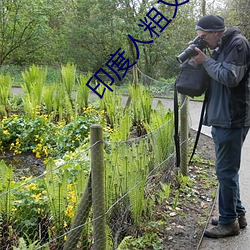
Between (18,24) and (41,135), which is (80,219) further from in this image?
(18,24)

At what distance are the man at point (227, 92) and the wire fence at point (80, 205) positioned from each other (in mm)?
691

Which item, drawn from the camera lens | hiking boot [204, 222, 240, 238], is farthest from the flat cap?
hiking boot [204, 222, 240, 238]

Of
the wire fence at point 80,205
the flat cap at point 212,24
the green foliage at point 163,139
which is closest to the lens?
the wire fence at point 80,205

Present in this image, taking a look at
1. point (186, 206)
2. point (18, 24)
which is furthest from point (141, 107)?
point (18, 24)

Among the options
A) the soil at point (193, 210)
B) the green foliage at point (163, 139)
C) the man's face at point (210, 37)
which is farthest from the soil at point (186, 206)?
the man's face at point (210, 37)

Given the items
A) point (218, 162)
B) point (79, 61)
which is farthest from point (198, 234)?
point (79, 61)

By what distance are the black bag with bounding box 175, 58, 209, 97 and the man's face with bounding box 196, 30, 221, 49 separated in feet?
0.61

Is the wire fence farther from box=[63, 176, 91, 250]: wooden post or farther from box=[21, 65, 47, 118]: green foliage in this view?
box=[21, 65, 47, 118]: green foliage

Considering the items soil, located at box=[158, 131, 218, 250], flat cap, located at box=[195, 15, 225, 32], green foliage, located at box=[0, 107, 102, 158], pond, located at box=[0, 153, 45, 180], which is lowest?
soil, located at box=[158, 131, 218, 250]

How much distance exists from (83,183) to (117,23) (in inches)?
462

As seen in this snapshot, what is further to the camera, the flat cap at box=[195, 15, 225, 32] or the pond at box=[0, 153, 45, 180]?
the pond at box=[0, 153, 45, 180]

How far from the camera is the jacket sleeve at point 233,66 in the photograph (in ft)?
9.05

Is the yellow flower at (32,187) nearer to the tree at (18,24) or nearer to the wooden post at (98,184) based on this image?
the wooden post at (98,184)

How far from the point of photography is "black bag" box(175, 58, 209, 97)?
10.0 feet
